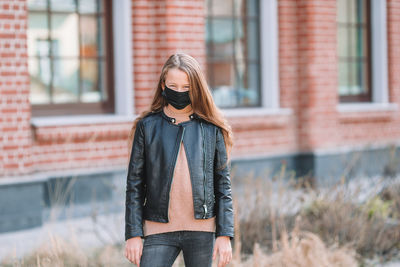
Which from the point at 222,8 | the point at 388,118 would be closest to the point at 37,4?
the point at 222,8

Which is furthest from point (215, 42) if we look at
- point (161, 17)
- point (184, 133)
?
point (184, 133)

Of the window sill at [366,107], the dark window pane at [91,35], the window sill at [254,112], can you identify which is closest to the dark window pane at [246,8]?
the window sill at [254,112]

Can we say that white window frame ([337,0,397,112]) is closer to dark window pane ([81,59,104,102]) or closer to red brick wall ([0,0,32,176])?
dark window pane ([81,59,104,102])

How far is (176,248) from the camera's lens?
115 inches

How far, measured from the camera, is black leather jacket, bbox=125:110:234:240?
2.87 meters

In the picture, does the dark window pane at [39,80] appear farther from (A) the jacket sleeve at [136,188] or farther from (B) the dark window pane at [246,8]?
(A) the jacket sleeve at [136,188]

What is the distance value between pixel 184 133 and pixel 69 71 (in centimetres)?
554

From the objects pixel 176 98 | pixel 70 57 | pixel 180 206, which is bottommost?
pixel 180 206

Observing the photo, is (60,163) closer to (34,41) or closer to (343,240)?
(34,41)

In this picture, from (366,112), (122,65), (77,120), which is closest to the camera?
(77,120)

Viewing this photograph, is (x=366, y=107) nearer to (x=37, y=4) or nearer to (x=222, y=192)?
(x=37, y=4)

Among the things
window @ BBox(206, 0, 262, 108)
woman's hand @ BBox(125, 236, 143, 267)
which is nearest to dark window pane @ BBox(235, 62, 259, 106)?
window @ BBox(206, 0, 262, 108)

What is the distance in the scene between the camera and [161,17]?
8.25 metres

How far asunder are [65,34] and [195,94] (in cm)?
550
